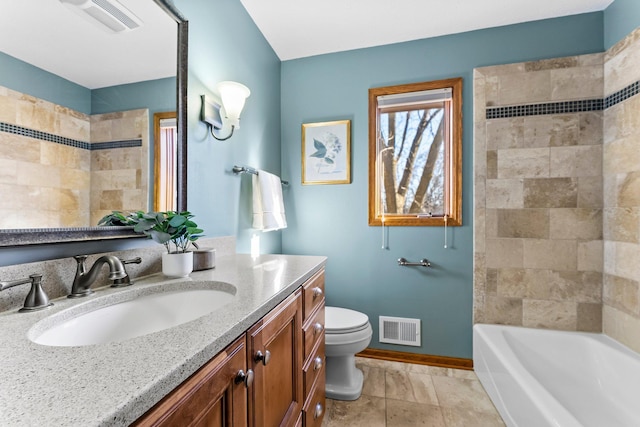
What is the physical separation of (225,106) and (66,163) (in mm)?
843

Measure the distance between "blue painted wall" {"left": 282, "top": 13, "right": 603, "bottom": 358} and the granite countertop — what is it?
61.6 inches

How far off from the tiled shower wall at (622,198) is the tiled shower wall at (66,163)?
246cm

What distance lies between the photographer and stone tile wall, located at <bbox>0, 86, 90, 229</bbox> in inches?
27.5

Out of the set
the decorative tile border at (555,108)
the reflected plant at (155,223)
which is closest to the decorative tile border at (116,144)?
the reflected plant at (155,223)

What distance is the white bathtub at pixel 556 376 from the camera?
1253 mm

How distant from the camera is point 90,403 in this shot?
343mm

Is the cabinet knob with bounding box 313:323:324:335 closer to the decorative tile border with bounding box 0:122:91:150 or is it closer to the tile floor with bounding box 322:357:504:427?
the tile floor with bounding box 322:357:504:427

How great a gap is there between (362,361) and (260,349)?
1626 millimetres

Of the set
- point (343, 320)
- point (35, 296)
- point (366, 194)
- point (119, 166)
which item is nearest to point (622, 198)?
point (366, 194)

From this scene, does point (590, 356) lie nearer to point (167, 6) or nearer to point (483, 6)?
point (483, 6)

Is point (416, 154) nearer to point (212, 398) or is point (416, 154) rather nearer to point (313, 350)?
point (313, 350)

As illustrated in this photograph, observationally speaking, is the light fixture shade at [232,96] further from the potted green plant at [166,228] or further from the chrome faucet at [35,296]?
the chrome faucet at [35,296]

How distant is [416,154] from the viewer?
215cm

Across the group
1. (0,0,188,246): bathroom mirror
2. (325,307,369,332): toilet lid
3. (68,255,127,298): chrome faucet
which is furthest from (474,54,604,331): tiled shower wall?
(68,255,127,298): chrome faucet
